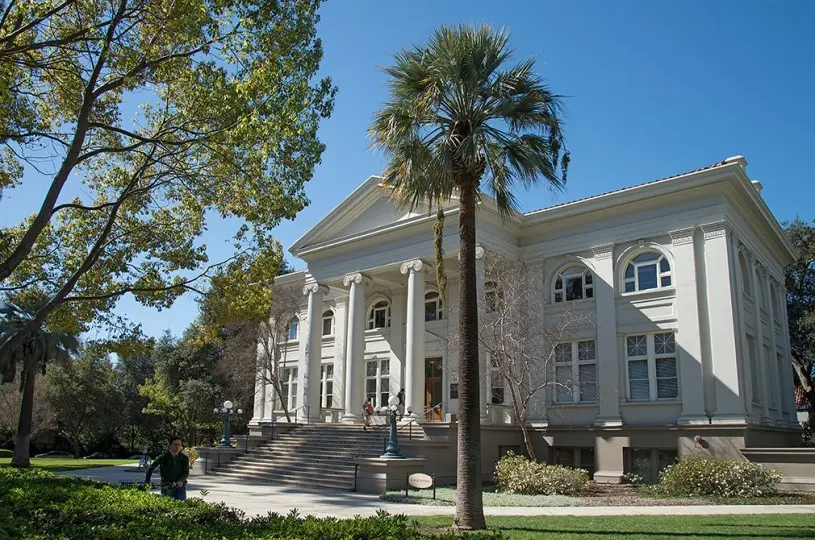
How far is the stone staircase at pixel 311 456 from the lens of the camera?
22.0m

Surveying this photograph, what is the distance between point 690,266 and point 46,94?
18.9 metres

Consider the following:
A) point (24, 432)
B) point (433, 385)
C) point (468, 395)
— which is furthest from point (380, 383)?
point (468, 395)

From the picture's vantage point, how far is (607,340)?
2359cm

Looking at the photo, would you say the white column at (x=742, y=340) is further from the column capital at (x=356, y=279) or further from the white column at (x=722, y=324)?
the column capital at (x=356, y=279)

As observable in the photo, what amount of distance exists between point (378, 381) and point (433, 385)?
2.88 metres

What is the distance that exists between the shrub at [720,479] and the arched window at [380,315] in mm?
15366

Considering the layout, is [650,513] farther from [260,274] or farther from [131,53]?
[131,53]

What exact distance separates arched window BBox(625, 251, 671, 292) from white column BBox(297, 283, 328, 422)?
13002 millimetres

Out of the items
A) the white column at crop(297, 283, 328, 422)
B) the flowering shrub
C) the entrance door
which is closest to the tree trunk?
the flowering shrub

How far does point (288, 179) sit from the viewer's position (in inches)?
566

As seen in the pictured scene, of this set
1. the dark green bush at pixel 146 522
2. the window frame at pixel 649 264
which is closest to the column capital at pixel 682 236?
the window frame at pixel 649 264

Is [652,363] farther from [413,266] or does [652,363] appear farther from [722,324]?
[413,266]

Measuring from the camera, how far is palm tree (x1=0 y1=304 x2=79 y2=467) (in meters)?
28.8

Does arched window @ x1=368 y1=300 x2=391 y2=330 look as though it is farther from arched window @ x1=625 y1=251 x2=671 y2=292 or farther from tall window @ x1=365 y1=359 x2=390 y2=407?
arched window @ x1=625 y1=251 x2=671 y2=292
